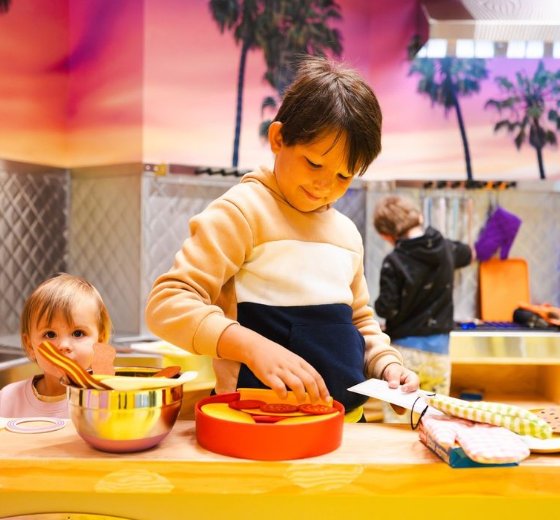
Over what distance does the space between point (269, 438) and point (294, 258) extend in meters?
0.40

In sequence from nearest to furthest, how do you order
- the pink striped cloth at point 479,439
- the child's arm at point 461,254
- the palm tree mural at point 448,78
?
the pink striped cloth at point 479,439, the child's arm at point 461,254, the palm tree mural at point 448,78

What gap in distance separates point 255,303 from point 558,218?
3350 mm

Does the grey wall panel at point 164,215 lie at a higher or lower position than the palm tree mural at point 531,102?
lower

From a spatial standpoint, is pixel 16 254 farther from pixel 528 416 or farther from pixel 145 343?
pixel 528 416

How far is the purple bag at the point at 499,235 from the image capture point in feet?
12.7

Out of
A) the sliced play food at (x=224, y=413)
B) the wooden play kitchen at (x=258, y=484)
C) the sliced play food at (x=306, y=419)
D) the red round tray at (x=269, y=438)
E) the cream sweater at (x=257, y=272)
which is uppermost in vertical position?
the cream sweater at (x=257, y=272)

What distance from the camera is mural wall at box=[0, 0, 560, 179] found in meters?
3.27

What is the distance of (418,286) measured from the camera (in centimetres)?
334

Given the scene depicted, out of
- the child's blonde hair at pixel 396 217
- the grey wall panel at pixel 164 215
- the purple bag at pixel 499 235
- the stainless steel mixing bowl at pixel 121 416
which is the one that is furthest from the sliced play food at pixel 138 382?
the purple bag at pixel 499 235

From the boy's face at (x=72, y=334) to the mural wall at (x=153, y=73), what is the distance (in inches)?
72.8

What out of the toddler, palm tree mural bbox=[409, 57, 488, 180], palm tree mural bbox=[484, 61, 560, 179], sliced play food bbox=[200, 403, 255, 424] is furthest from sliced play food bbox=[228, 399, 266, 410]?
palm tree mural bbox=[484, 61, 560, 179]

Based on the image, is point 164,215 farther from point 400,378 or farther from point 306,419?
point 306,419

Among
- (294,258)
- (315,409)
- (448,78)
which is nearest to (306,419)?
(315,409)

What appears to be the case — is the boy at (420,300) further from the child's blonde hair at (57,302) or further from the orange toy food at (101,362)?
the orange toy food at (101,362)
